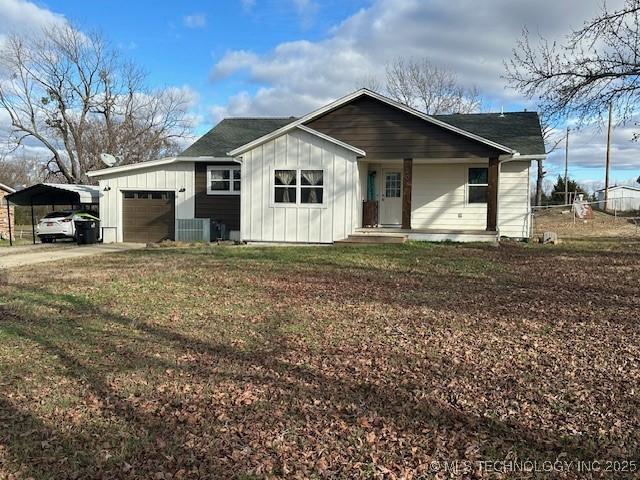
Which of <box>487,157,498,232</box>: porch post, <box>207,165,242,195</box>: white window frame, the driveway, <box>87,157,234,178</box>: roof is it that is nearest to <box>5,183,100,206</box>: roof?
<box>87,157,234,178</box>: roof

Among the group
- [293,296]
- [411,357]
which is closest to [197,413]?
[411,357]

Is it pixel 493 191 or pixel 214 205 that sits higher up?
pixel 493 191

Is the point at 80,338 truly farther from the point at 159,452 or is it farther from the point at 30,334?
the point at 159,452

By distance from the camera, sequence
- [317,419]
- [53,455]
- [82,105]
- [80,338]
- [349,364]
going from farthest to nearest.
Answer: [82,105]
[80,338]
[349,364]
[317,419]
[53,455]

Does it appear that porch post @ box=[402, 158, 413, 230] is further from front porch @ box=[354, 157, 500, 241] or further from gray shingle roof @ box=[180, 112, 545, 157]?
gray shingle roof @ box=[180, 112, 545, 157]

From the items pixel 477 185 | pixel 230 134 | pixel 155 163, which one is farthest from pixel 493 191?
pixel 155 163

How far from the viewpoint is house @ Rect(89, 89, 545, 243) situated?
1594 centimetres

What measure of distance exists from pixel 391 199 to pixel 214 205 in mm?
6534

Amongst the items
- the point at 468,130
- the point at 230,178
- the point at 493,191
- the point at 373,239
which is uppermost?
the point at 468,130

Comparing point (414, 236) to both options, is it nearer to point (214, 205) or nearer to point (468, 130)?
point (468, 130)

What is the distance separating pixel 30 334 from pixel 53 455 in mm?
3158

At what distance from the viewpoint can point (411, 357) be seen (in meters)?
5.31

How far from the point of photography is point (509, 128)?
19.1 metres

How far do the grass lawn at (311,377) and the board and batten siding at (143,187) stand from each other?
33.2 ft
